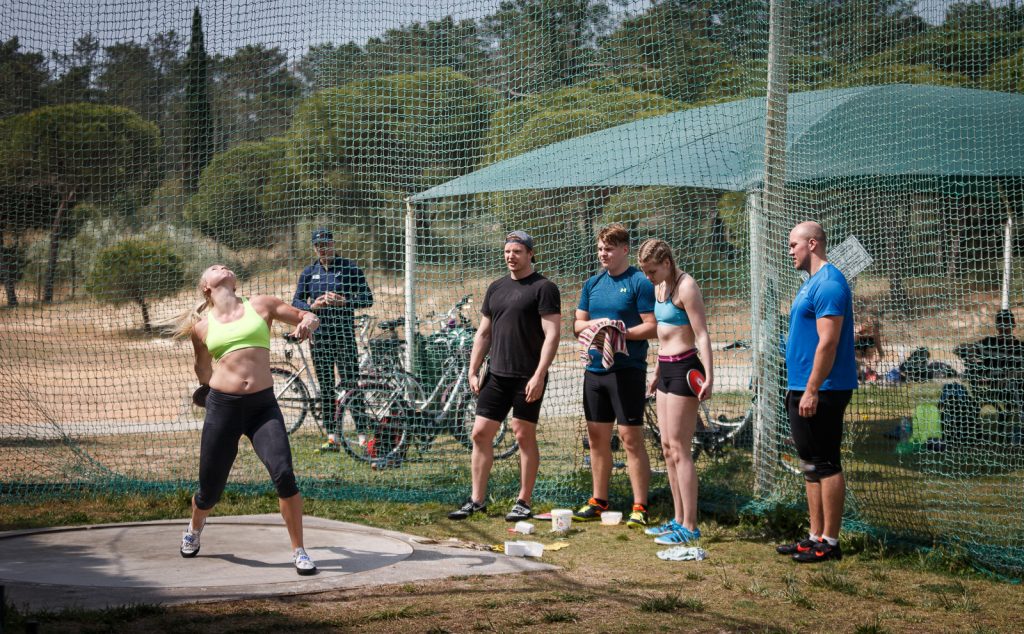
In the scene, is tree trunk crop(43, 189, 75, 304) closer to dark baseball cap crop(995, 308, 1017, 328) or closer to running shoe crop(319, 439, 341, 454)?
running shoe crop(319, 439, 341, 454)

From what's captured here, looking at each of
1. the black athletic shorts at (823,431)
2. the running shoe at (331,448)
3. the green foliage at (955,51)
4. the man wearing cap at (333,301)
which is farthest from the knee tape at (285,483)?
the green foliage at (955,51)

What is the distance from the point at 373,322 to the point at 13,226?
326 cm

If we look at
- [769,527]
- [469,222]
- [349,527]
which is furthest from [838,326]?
[469,222]

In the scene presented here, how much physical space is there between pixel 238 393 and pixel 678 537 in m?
2.67

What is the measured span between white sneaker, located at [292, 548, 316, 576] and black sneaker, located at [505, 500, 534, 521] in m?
1.69

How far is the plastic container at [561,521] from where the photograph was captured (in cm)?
588

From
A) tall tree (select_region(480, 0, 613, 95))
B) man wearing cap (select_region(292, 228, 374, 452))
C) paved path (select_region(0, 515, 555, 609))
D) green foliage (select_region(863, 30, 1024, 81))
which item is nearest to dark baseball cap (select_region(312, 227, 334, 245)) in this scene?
man wearing cap (select_region(292, 228, 374, 452))

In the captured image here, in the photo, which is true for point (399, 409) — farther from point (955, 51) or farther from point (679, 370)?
point (955, 51)

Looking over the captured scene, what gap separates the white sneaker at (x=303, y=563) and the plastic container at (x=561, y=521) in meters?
1.71

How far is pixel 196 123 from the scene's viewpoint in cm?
834

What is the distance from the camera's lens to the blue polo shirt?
193 inches

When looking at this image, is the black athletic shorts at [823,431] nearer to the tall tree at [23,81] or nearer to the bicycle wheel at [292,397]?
the bicycle wheel at [292,397]

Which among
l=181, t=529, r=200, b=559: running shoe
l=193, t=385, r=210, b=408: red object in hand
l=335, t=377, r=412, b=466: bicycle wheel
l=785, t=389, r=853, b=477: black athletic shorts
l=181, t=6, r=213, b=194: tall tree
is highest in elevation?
l=181, t=6, r=213, b=194: tall tree

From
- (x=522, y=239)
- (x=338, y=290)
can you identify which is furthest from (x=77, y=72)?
(x=522, y=239)
